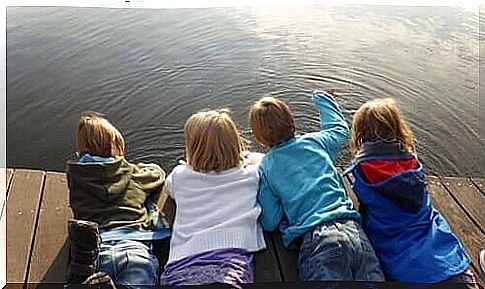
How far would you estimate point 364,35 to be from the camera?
7.86ft

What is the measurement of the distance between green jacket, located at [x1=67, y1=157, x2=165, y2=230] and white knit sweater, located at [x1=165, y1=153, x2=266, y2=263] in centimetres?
10

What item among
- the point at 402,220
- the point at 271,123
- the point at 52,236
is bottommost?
the point at 52,236

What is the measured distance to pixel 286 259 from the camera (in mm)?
1565

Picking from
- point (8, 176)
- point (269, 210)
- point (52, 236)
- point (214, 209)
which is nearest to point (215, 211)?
point (214, 209)

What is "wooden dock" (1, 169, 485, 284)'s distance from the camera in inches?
59.4

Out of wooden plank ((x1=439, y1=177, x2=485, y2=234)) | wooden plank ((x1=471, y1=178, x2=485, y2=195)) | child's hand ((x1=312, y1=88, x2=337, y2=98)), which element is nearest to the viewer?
wooden plank ((x1=439, y1=177, x2=485, y2=234))

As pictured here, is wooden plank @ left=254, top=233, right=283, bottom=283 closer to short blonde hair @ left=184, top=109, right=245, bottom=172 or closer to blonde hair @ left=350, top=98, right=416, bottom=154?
short blonde hair @ left=184, top=109, right=245, bottom=172

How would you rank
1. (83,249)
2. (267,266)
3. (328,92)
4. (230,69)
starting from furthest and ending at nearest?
(230,69)
(328,92)
(267,266)
(83,249)

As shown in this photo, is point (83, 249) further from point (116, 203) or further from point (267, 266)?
point (267, 266)

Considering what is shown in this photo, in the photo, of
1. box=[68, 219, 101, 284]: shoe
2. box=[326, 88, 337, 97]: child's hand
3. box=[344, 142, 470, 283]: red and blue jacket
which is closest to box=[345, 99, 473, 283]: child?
box=[344, 142, 470, 283]: red and blue jacket

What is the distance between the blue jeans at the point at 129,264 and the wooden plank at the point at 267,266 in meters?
0.22

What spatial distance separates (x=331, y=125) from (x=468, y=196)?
0.39 m

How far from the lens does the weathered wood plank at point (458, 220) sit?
5.32 ft

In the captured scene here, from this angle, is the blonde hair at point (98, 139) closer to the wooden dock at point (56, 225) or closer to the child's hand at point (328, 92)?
the wooden dock at point (56, 225)
